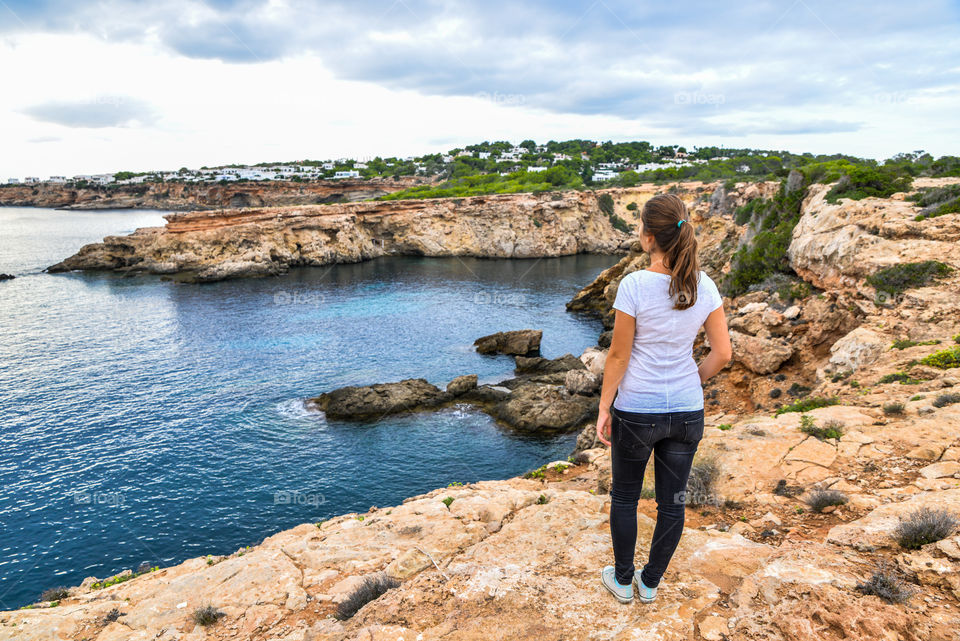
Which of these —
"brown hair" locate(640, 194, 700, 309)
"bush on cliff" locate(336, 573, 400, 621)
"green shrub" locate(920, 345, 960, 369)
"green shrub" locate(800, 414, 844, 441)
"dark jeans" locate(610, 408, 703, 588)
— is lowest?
"bush on cliff" locate(336, 573, 400, 621)

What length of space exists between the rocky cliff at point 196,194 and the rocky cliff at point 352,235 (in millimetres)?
36280

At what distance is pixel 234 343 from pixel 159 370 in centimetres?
556

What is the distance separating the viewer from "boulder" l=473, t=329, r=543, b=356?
102 ft

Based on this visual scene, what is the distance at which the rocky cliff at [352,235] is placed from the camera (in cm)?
5966

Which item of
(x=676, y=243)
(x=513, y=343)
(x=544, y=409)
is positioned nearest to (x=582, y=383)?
(x=544, y=409)

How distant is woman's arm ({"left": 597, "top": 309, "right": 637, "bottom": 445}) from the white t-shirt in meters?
0.05

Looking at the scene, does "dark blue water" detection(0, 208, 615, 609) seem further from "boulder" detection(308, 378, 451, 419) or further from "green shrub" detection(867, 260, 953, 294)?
"green shrub" detection(867, 260, 953, 294)

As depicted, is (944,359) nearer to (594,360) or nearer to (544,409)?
(544,409)

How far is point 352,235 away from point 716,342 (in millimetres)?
68178

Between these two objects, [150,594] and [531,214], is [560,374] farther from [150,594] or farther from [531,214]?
[531,214]

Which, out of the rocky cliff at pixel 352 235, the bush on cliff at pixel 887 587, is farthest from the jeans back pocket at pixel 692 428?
the rocky cliff at pixel 352 235

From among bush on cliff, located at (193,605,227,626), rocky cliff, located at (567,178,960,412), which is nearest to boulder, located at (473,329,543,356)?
rocky cliff, located at (567,178,960,412)

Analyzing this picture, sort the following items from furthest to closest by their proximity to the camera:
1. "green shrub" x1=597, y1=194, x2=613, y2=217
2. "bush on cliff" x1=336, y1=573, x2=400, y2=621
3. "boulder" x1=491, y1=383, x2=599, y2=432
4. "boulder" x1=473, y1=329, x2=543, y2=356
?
"green shrub" x1=597, y1=194, x2=613, y2=217, "boulder" x1=473, y1=329, x2=543, y2=356, "boulder" x1=491, y1=383, x2=599, y2=432, "bush on cliff" x1=336, y1=573, x2=400, y2=621

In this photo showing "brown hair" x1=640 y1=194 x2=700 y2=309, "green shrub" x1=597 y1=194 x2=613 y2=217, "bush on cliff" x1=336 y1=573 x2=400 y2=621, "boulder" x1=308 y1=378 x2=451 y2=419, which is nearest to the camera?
"brown hair" x1=640 y1=194 x2=700 y2=309
